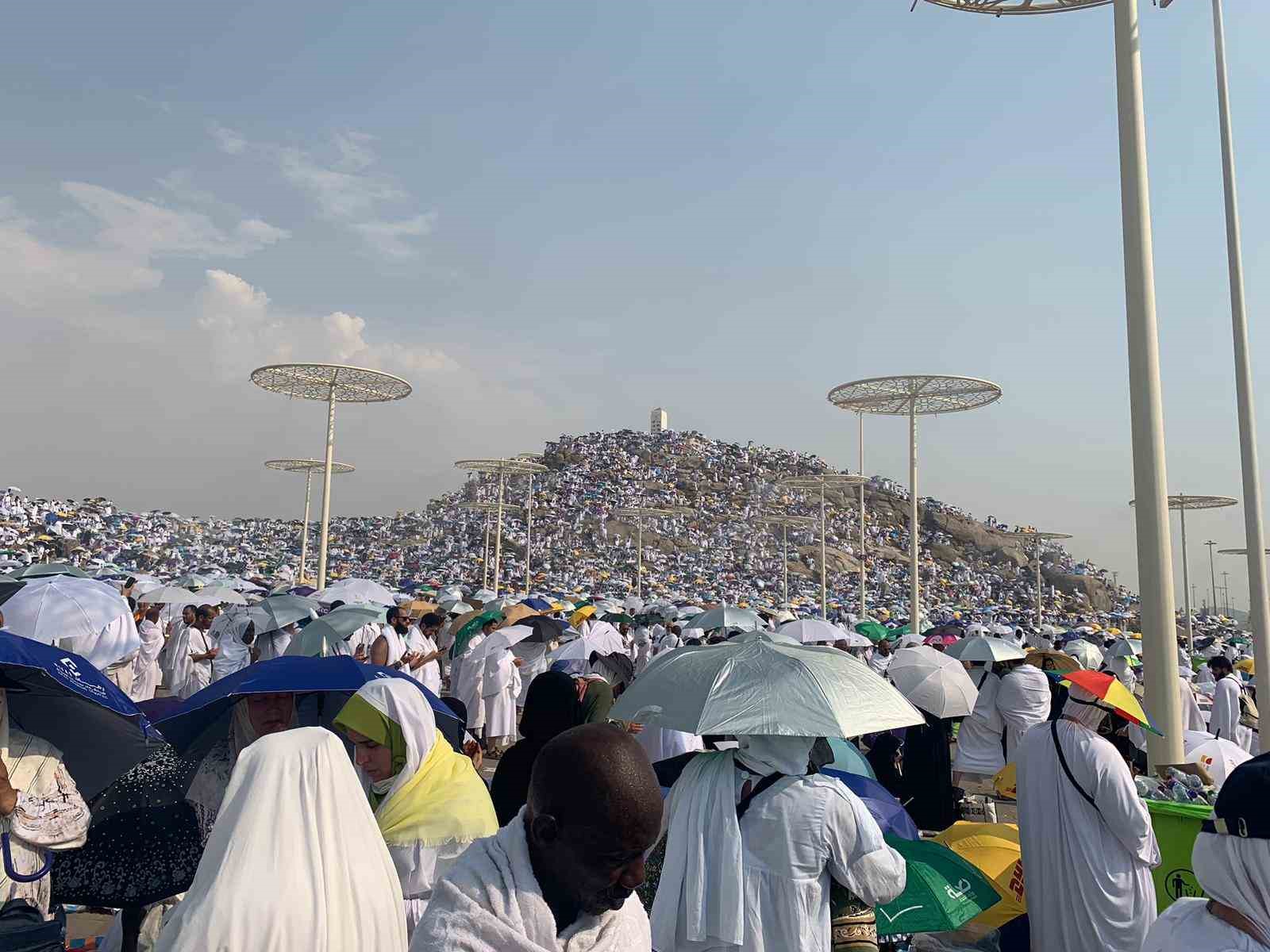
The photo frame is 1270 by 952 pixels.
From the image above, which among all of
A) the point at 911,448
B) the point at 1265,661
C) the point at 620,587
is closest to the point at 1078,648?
the point at 1265,661

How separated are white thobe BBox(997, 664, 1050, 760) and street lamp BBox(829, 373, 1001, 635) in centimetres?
1119

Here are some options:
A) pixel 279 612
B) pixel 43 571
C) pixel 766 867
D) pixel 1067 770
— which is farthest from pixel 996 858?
pixel 43 571

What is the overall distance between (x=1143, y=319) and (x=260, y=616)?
29.7ft

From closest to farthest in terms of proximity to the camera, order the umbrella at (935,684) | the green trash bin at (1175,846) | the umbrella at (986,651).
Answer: the green trash bin at (1175,846)
the umbrella at (935,684)
the umbrella at (986,651)

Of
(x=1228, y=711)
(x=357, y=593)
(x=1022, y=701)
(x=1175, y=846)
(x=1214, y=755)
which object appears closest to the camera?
(x=1175, y=846)

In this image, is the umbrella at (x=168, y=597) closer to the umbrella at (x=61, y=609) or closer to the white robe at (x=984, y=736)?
the umbrella at (x=61, y=609)

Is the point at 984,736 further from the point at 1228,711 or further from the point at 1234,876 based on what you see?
the point at 1234,876

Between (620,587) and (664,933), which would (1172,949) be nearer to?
(664,933)

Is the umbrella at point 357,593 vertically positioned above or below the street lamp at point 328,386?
below

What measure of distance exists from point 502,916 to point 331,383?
2142 centimetres

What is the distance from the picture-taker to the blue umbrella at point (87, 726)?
361 cm

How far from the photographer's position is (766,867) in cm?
311

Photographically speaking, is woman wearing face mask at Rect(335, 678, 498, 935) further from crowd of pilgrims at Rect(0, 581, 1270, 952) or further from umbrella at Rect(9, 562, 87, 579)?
umbrella at Rect(9, 562, 87, 579)

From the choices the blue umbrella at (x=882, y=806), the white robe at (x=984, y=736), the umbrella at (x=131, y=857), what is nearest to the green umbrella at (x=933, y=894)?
the blue umbrella at (x=882, y=806)
